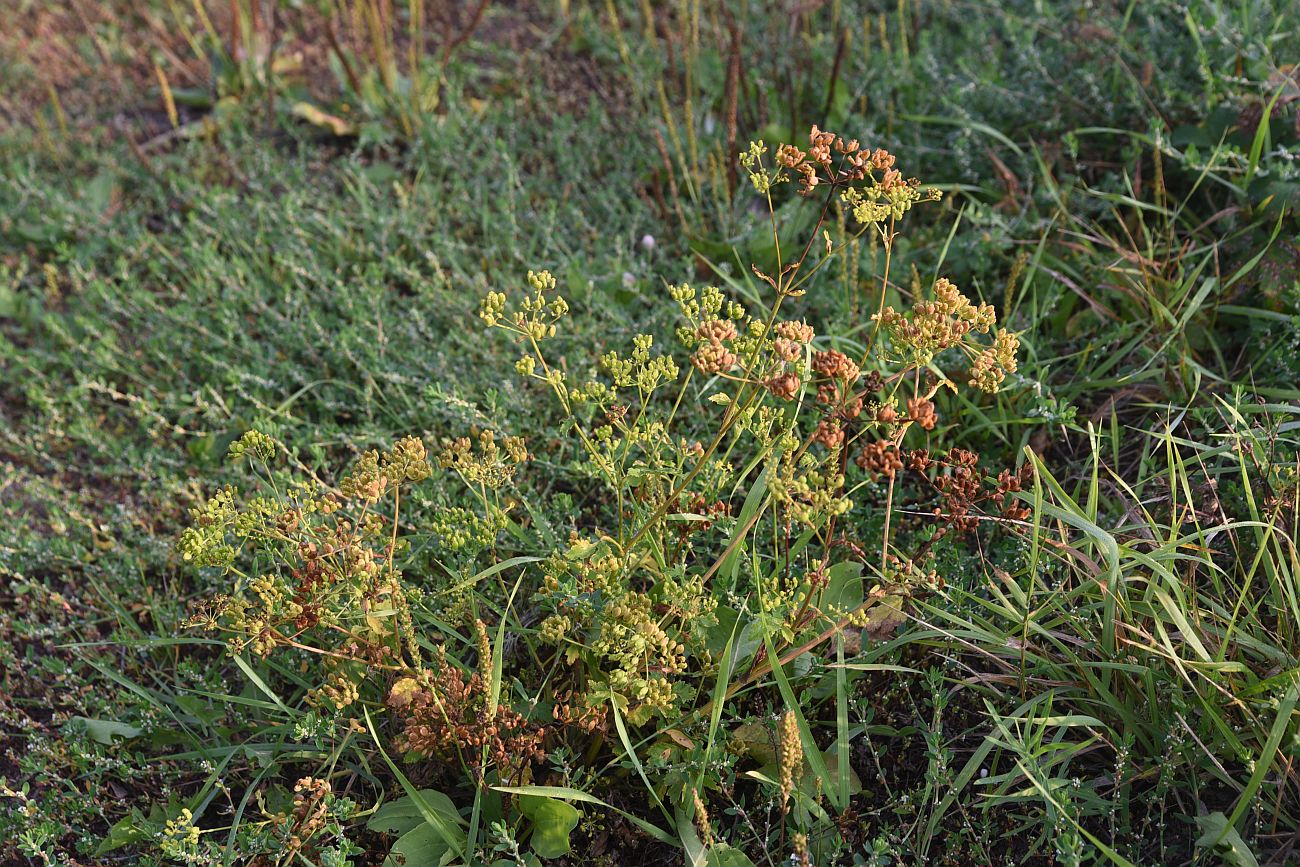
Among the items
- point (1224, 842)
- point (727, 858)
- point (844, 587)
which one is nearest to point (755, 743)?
point (727, 858)

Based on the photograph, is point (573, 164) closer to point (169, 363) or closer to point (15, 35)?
point (169, 363)

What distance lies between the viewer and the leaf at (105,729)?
84.4 inches

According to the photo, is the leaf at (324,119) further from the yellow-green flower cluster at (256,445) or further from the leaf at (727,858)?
the leaf at (727,858)

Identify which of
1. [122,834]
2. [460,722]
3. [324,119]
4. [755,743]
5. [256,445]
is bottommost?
[122,834]

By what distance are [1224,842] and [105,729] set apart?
2.16m

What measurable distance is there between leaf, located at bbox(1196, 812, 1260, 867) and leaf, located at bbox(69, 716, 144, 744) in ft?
6.80

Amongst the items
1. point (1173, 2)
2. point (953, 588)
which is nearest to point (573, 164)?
point (1173, 2)

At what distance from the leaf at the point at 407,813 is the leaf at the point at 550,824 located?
15 centimetres

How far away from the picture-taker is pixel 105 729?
2150mm

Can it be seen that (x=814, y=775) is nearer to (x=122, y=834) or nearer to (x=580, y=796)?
(x=580, y=796)

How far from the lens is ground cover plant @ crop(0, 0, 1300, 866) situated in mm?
1763

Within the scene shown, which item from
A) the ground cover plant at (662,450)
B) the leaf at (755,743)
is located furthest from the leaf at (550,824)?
the leaf at (755,743)

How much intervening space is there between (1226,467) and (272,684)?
215 centimetres

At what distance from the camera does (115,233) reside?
11.5 feet
